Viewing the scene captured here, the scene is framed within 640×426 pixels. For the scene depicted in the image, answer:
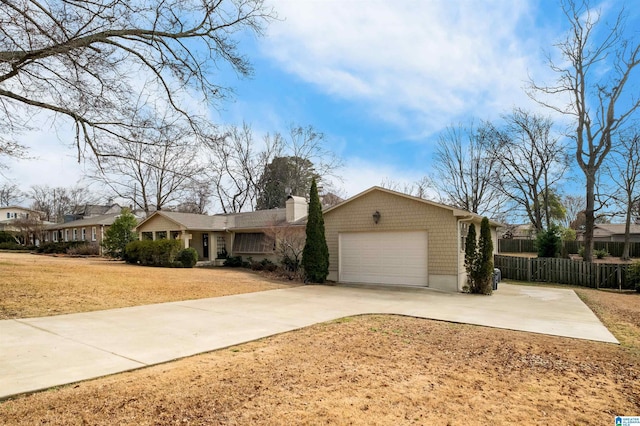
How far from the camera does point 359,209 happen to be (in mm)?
16203

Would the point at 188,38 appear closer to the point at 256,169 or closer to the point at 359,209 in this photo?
the point at 359,209

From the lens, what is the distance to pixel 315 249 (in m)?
16.0

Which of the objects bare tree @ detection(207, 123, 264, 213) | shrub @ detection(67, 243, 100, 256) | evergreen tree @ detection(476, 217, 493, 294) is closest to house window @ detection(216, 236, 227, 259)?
shrub @ detection(67, 243, 100, 256)

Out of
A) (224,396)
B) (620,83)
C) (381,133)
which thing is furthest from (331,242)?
(620,83)

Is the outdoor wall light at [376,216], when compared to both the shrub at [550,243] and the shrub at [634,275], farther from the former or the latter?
the shrub at [550,243]

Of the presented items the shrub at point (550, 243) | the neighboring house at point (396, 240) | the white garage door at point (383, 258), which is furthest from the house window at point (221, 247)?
the shrub at point (550, 243)

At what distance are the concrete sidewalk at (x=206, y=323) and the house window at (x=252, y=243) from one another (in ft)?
28.6

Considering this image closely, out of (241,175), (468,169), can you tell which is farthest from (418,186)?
(241,175)

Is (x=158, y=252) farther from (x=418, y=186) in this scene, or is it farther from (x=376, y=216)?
(x=418, y=186)

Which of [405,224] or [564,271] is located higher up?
[405,224]

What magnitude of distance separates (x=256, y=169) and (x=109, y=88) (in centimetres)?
2813

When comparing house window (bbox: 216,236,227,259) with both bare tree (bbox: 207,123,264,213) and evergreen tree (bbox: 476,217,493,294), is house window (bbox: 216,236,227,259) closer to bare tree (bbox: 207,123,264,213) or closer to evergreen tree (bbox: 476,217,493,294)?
bare tree (bbox: 207,123,264,213)

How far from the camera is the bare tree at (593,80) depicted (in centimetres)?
2166

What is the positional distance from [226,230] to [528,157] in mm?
25254
